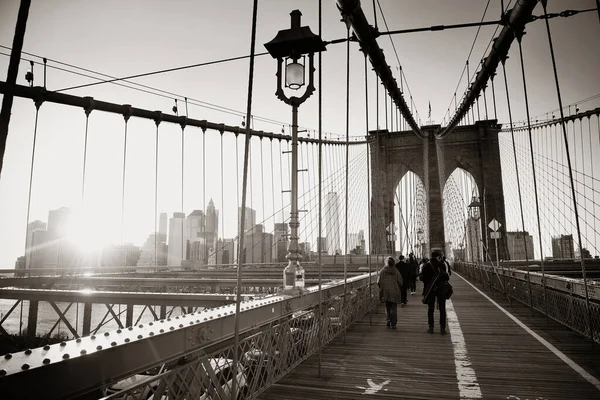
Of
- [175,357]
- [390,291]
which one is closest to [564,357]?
[390,291]

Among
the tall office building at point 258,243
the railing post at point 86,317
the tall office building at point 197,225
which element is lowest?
the railing post at point 86,317

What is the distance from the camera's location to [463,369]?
4.65 m

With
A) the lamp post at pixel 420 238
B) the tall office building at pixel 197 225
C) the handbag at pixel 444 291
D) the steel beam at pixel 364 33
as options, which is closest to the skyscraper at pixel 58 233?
the tall office building at pixel 197 225

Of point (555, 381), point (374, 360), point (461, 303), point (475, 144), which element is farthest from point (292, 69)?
point (475, 144)

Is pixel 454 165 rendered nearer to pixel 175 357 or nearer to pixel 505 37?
pixel 505 37

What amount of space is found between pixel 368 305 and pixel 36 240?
19.2 m

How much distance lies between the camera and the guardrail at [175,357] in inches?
65.6

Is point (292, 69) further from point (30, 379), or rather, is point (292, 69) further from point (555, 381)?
point (555, 381)

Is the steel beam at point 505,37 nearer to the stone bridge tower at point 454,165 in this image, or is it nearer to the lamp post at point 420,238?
the stone bridge tower at point 454,165

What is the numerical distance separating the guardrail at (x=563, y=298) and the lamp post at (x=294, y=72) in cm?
421

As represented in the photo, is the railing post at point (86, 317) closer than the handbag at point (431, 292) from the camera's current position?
No

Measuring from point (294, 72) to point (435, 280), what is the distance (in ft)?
16.1

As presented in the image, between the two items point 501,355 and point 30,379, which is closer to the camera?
point 30,379

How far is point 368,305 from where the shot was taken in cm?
962
